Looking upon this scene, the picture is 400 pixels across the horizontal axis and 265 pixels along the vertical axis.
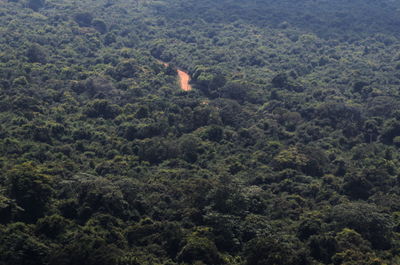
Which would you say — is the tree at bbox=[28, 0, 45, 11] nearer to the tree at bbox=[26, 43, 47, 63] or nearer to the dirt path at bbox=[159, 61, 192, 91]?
the tree at bbox=[26, 43, 47, 63]

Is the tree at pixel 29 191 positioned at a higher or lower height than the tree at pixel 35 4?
higher

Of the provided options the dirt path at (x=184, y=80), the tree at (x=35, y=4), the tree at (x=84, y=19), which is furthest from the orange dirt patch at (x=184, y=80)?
the tree at (x=35, y=4)

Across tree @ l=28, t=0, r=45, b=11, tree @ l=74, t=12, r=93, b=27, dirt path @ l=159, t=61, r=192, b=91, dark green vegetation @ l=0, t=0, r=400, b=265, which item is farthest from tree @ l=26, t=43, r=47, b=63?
tree @ l=28, t=0, r=45, b=11

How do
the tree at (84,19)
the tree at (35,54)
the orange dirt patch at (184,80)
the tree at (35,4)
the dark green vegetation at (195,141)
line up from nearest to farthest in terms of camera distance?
the dark green vegetation at (195,141), the orange dirt patch at (184,80), the tree at (35,54), the tree at (84,19), the tree at (35,4)

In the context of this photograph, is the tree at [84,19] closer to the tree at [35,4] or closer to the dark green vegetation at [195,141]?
the dark green vegetation at [195,141]

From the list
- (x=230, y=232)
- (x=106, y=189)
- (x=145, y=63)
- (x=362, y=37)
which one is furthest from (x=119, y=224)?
(x=362, y=37)

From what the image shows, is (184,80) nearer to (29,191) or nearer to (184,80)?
(184,80)

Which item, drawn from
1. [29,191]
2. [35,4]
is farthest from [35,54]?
[29,191]

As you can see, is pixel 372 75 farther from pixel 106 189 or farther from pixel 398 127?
pixel 106 189
